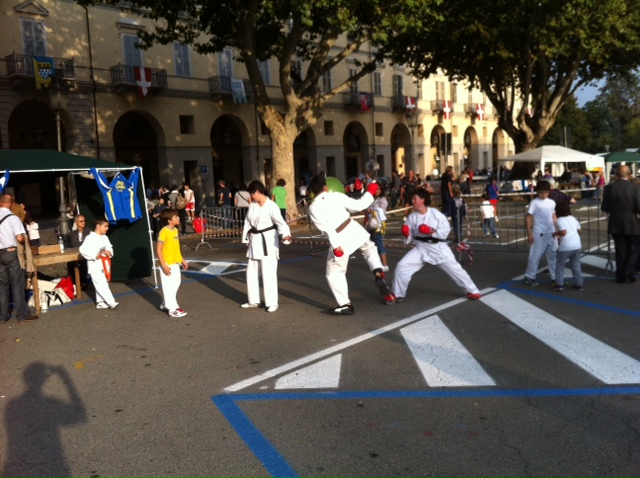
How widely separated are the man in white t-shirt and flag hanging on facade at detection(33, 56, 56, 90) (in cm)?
2242

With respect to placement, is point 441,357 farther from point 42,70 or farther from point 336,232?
point 42,70

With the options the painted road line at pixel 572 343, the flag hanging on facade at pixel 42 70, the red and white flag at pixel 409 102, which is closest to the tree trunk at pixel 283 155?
the flag hanging on facade at pixel 42 70

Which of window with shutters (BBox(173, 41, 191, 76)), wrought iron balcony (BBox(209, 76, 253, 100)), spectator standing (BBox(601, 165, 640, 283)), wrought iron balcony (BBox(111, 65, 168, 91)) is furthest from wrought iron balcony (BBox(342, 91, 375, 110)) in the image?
spectator standing (BBox(601, 165, 640, 283))

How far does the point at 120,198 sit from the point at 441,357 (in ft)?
23.2

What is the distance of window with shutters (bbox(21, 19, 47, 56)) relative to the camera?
27.2m

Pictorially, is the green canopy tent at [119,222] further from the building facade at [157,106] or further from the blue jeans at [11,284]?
the building facade at [157,106]

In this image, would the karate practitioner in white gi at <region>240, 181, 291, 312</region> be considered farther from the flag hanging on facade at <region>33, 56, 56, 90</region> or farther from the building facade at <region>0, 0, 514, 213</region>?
the flag hanging on facade at <region>33, 56, 56, 90</region>

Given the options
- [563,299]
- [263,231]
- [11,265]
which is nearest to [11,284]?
[11,265]

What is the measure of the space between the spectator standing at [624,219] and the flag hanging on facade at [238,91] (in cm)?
2691

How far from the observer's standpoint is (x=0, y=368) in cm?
672

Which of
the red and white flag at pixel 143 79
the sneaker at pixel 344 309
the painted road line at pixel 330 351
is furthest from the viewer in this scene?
the red and white flag at pixel 143 79

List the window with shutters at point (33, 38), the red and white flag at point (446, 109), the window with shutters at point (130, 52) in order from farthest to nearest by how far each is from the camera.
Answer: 1. the red and white flag at point (446, 109)
2. the window with shutters at point (130, 52)
3. the window with shutters at point (33, 38)

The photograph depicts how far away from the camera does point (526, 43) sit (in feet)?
87.5

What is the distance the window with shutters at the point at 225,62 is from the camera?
113ft
